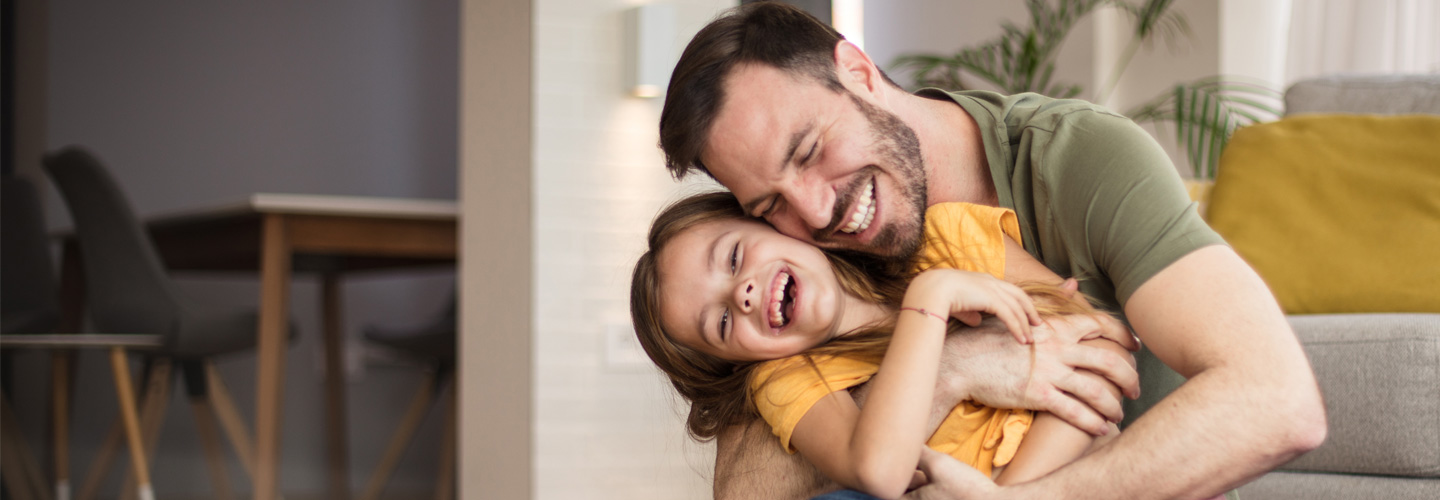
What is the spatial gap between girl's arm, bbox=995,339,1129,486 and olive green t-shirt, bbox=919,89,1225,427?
133 millimetres

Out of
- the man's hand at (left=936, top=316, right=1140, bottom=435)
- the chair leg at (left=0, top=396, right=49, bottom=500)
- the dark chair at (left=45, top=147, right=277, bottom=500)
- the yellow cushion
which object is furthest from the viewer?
the chair leg at (left=0, top=396, right=49, bottom=500)

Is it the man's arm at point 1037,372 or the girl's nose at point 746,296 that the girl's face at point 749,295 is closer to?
the girl's nose at point 746,296

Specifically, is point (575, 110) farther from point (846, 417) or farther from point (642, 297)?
point (846, 417)

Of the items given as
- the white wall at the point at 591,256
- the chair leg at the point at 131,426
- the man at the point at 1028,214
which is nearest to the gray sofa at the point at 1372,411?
the man at the point at 1028,214

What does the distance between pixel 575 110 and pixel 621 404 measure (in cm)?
74

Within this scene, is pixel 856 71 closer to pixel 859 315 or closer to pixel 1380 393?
pixel 859 315

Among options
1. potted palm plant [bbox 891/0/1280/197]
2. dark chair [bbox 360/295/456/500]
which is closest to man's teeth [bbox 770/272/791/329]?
potted palm plant [bbox 891/0/1280/197]

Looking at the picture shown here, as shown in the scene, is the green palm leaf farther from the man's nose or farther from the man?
the man's nose

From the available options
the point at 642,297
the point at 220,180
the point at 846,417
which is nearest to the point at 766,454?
the point at 846,417

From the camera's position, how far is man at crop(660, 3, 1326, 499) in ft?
3.09

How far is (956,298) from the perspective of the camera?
1032 millimetres

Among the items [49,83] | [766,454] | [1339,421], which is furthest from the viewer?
[49,83]

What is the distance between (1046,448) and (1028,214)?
0.95ft

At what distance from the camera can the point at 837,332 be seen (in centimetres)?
126
